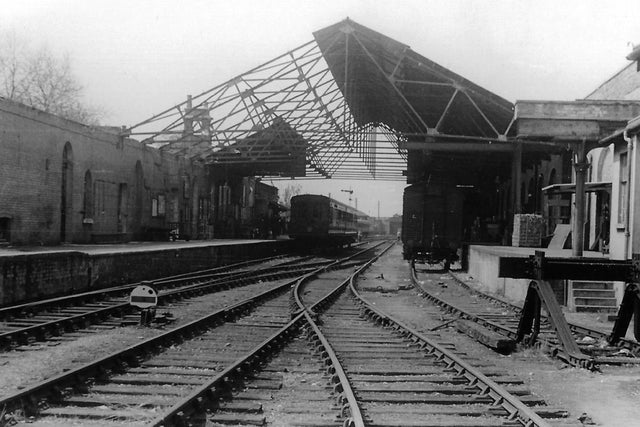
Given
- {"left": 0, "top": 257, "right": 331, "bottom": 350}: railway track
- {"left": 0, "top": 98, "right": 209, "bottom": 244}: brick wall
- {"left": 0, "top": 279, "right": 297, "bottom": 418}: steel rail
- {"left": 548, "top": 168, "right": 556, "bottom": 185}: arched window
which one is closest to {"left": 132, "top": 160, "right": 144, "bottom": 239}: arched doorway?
{"left": 0, "top": 98, "right": 209, "bottom": 244}: brick wall

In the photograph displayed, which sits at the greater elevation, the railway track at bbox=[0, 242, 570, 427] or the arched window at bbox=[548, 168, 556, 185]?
the arched window at bbox=[548, 168, 556, 185]

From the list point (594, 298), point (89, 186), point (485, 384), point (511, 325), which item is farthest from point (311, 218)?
point (485, 384)

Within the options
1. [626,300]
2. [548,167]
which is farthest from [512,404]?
[548,167]

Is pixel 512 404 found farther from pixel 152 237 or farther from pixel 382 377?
pixel 152 237

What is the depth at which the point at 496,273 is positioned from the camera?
638 inches

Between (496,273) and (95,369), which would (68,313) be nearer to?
(95,369)

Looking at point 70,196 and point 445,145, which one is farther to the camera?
point 445,145

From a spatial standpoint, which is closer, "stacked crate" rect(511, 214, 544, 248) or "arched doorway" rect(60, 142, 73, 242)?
"stacked crate" rect(511, 214, 544, 248)

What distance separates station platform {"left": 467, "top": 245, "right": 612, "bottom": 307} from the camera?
47.1ft

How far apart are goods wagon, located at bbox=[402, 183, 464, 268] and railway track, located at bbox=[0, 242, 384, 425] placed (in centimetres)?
1471

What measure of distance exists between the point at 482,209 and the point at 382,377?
33.7 m

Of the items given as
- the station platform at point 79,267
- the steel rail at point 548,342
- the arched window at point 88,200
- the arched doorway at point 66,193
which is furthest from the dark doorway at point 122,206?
the steel rail at point 548,342

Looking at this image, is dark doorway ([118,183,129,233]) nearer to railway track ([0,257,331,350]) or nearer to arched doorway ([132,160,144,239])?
arched doorway ([132,160,144,239])

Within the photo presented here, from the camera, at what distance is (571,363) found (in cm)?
739
